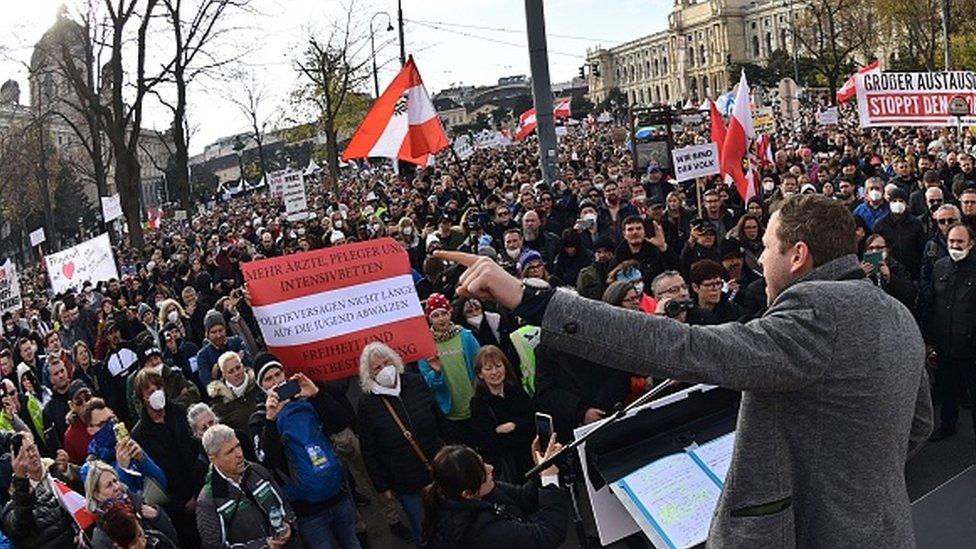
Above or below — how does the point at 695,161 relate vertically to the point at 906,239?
above

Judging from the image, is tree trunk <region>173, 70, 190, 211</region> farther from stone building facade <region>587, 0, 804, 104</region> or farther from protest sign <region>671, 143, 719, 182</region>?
stone building facade <region>587, 0, 804, 104</region>

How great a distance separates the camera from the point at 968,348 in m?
6.59

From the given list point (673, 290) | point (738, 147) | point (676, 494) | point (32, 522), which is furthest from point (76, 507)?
point (738, 147)

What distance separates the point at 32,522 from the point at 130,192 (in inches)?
880

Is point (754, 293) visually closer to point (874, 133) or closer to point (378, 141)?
point (378, 141)

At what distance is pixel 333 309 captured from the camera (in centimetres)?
587

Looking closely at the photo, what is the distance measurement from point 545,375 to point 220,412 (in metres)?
2.32

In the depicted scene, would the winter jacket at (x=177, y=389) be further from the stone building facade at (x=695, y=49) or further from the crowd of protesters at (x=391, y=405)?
the stone building facade at (x=695, y=49)

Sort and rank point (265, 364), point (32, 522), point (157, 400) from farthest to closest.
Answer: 1. point (157, 400)
2. point (265, 364)
3. point (32, 522)

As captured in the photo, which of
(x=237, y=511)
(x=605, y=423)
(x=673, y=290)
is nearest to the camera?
(x=605, y=423)

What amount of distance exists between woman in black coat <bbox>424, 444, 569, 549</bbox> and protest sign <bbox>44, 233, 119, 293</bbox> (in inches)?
446

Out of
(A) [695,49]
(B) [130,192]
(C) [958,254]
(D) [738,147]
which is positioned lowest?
(C) [958,254]

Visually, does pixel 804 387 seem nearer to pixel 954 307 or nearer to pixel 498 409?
pixel 498 409

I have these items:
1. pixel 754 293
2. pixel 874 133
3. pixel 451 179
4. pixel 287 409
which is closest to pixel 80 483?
pixel 287 409
